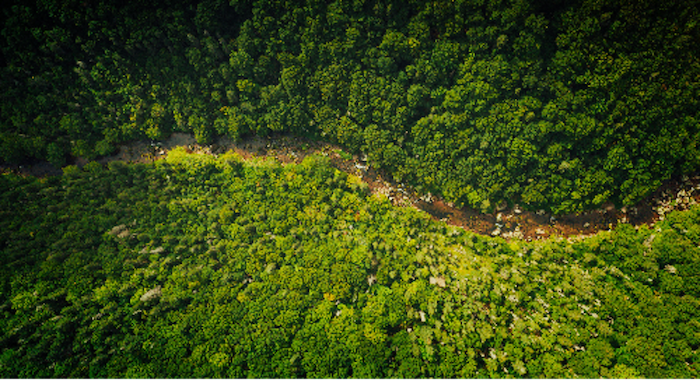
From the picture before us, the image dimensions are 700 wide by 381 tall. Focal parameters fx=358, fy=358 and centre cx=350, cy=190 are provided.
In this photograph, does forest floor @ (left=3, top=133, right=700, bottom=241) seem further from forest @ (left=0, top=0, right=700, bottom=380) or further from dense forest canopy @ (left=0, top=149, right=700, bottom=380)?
dense forest canopy @ (left=0, top=149, right=700, bottom=380)

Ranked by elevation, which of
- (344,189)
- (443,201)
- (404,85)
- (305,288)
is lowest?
(305,288)

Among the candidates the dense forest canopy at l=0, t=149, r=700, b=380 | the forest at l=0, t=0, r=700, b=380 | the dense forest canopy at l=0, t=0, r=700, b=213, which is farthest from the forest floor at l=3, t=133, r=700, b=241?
the dense forest canopy at l=0, t=149, r=700, b=380

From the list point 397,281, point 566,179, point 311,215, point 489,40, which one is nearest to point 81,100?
point 311,215

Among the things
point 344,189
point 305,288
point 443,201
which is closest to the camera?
point 305,288

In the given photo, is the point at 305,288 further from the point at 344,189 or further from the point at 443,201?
the point at 443,201

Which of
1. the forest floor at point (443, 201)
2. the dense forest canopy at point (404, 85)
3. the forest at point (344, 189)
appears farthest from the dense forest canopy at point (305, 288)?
the dense forest canopy at point (404, 85)

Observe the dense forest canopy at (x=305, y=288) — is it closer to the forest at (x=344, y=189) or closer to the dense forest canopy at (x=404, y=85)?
the forest at (x=344, y=189)

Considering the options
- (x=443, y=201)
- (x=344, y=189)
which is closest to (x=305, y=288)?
(x=344, y=189)
